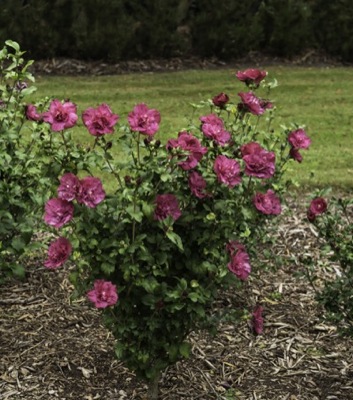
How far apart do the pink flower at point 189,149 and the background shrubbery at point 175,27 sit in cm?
811

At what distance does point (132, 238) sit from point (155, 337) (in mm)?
420

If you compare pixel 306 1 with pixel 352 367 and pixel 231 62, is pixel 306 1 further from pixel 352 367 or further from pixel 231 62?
pixel 352 367

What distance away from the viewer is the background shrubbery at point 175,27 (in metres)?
10.9

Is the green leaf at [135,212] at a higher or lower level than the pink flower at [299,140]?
lower

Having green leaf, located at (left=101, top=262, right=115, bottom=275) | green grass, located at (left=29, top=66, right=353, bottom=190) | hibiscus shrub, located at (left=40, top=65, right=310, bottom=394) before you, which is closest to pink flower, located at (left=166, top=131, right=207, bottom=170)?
hibiscus shrub, located at (left=40, top=65, right=310, bottom=394)

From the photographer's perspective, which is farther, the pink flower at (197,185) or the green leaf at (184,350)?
the green leaf at (184,350)

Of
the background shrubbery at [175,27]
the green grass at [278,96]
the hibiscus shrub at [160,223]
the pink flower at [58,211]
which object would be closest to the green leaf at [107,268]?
the hibiscus shrub at [160,223]

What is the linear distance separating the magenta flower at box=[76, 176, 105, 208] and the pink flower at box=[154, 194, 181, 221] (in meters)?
0.21

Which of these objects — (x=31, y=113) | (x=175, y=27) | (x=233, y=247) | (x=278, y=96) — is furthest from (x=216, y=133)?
(x=175, y=27)

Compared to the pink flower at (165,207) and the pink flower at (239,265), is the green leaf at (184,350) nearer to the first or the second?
the pink flower at (239,265)

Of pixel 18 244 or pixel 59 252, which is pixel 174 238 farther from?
pixel 18 244

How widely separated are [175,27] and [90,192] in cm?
895

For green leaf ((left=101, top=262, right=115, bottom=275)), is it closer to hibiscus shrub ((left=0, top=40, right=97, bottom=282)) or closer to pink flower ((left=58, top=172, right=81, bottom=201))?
pink flower ((left=58, top=172, right=81, bottom=201))

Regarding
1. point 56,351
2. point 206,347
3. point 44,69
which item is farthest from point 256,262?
point 44,69
